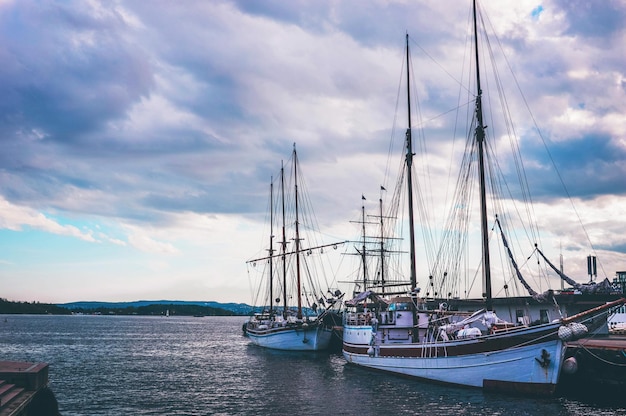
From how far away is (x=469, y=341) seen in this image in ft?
136

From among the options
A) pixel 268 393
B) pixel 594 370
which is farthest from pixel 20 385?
pixel 594 370

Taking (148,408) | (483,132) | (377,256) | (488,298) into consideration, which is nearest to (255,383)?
(148,408)

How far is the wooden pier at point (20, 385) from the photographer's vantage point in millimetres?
26500

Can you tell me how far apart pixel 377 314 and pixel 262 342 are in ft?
119

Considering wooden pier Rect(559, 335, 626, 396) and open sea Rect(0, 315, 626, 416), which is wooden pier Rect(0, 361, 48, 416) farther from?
wooden pier Rect(559, 335, 626, 396)

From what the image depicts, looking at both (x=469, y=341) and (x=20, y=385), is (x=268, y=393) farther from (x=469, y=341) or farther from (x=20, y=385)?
(x=20, y=385)

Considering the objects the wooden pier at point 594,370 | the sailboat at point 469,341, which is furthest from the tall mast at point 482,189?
the wooden pier at point 594,370

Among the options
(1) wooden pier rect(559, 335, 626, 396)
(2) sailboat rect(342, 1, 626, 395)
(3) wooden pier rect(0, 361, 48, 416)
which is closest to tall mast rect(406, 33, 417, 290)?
(2) sailboat rect(342, 1, 626, 395)

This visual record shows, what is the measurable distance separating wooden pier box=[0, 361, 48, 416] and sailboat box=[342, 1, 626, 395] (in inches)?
1112

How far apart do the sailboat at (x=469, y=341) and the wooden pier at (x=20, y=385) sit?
28.2 metres

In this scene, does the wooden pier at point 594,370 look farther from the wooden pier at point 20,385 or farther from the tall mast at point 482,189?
the wooden pier at point 20,385

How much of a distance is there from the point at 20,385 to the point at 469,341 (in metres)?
29.2

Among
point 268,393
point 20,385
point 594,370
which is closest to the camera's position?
point 20,385

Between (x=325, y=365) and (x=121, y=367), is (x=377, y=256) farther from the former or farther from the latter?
(x=121, y=367)
